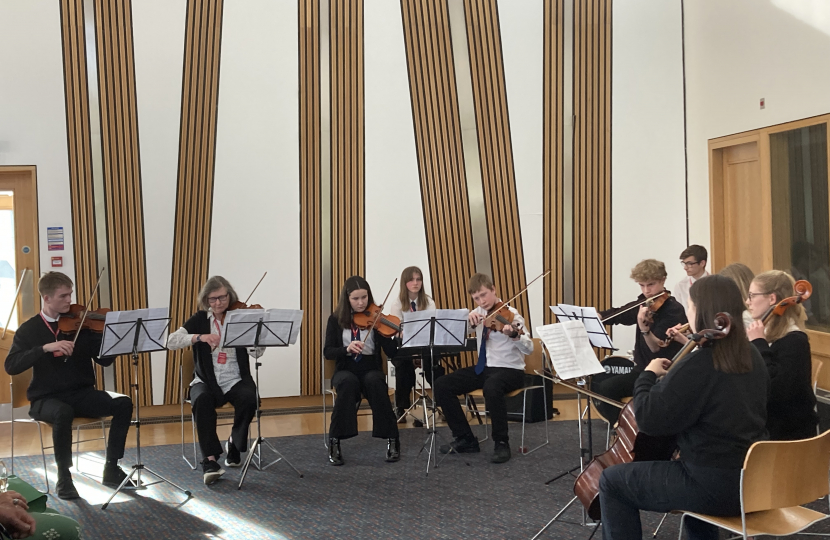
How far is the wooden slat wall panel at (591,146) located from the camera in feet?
21.8

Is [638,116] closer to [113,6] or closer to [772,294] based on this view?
[772,294]

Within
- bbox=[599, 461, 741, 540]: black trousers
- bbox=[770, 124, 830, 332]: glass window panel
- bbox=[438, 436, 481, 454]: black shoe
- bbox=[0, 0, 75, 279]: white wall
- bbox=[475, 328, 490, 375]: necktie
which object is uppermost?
bbox=[0, 0, 75, 279]: white wall

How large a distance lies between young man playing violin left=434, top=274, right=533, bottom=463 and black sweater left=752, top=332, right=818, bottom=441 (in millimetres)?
→ 1804

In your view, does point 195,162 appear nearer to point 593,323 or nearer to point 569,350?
point 593,323

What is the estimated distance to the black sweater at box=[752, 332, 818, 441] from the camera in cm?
307

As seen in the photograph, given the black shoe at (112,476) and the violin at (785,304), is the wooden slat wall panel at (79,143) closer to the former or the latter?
the black shoe at (112,476)

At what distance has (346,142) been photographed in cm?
637

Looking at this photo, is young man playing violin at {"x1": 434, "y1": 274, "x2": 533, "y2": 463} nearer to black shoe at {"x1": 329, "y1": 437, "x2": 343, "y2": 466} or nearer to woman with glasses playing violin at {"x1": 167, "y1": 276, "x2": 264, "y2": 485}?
black shoe at {"x1": 329, "y1": 437, "x2": 343, "y2": 466}

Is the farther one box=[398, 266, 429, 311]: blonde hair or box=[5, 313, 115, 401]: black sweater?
box=[398, 266, 429, 311]: blonde hair

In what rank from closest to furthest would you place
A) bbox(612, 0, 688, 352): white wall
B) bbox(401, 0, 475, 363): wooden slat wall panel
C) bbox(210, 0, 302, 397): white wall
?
bbox(210, 0, 302, 397): white wall, bbox(401, 0, 475, 363): wooden slat wall panel, bbox(612, 0, 688, 352): white wall

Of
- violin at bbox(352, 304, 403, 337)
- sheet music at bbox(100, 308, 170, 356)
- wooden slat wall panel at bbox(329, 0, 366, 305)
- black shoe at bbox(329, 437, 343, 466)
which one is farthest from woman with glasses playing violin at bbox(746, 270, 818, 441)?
wooden slat wall panel at bbox(329, 0, 366, 305)

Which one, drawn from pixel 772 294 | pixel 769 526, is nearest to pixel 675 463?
pixel 769 526

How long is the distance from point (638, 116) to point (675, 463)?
479cm

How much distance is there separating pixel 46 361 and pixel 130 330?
587mm
